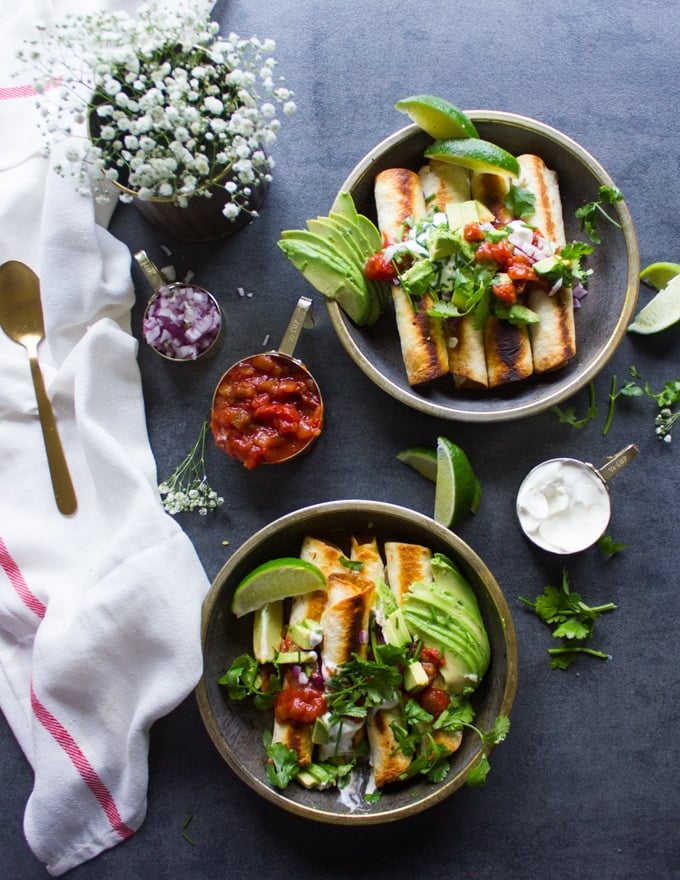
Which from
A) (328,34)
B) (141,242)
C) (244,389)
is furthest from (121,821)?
(328,34)

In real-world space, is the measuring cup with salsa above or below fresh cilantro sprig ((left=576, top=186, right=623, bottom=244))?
below

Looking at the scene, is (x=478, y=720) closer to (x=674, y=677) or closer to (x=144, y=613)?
(x=674, y=677)

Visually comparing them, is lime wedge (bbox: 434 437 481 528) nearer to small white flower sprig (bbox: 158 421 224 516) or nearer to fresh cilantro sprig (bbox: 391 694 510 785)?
fresh cilantro sprig (bbox: 391 694 510 785)

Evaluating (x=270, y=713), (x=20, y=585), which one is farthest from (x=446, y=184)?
(x=20, y=585)

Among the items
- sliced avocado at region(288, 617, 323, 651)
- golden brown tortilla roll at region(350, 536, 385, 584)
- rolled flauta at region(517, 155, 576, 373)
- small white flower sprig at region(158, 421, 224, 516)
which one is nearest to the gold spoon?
small white flower sprig at region(158, 421, 224, 516)

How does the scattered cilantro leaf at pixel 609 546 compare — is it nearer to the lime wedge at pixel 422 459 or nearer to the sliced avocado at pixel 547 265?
the lime wedge at pixel 422 459
